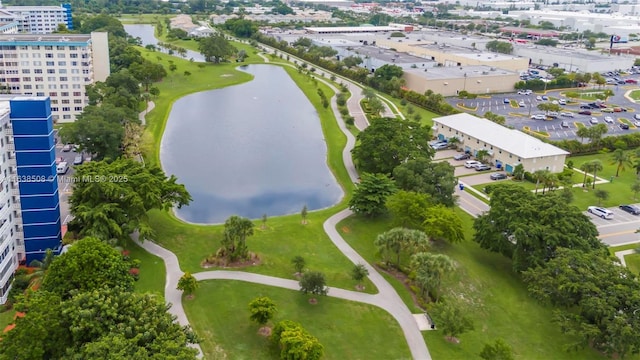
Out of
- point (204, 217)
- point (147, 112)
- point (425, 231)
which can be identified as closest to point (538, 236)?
point (425, 231)

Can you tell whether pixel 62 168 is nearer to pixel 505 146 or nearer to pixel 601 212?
pixel 505 146

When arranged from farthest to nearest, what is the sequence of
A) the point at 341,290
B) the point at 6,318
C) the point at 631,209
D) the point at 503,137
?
the point at 503,137 → the point at 631,209 → the point at 341,290 → the point at 6,318

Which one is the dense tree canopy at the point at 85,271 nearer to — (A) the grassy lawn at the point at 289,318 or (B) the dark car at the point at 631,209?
(A) the grassy lawn at the point at 289,318

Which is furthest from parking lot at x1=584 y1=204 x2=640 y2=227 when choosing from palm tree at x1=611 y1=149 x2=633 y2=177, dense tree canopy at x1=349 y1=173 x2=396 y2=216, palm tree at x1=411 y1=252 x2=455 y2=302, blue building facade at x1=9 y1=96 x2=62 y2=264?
blue building facade at x1=9 y1=96 x2=62 y2=264

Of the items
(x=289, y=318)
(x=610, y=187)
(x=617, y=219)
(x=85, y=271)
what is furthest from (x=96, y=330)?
(x=610, y=187)

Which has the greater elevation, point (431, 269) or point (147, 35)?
point (147, 35)

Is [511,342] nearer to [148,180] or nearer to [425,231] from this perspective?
[425,231]
